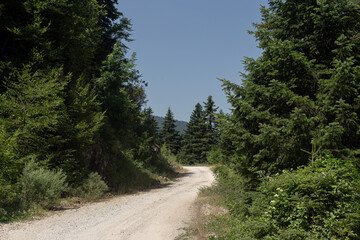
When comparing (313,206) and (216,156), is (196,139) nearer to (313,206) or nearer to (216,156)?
(216,156)

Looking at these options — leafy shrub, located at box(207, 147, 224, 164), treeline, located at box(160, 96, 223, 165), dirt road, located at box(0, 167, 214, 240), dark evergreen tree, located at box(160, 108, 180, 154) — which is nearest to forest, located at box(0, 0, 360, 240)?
dirt road, located at box(0, 167, 214, 240)

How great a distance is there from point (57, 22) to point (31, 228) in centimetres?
1179

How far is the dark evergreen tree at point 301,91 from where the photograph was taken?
547cm

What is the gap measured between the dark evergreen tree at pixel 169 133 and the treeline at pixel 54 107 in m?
44.5

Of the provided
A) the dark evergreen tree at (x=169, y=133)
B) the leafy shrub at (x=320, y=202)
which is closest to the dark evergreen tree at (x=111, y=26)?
the leafy shrub at (x=320, y=202)

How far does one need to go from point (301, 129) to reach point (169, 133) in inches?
2305

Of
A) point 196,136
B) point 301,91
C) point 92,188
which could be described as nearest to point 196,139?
point 196,136

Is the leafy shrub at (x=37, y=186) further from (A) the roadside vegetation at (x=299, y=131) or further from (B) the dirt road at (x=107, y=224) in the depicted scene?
(A) the roadside vegetation at (x=299, y=131)

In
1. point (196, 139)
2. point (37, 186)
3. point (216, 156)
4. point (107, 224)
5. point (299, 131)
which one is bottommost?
point (107, 224)

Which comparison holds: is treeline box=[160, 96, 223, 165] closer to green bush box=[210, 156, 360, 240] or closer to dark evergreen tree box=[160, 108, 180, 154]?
dark evergreen tree box=[160, 108, 180, 154]

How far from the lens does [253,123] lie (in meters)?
7.36

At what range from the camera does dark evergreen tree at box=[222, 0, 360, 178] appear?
17.9ft

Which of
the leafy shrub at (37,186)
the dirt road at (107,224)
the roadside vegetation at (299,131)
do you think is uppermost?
the roadside vegetation at (299,131)

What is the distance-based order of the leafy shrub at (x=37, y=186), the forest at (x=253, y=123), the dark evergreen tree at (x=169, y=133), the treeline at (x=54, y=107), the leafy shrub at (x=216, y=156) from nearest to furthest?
the forest at (x=253, y=123) < the leafy shrub at (x=37, y=186) < the treeline at (x=54, y=107) < the leafy shrub at (x=216, y=156) < the dark evergreen tree at (x=169, y=133)
